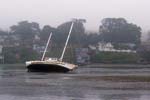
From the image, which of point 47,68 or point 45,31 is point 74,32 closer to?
point 45,31

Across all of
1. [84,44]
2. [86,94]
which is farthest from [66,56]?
[86,94]

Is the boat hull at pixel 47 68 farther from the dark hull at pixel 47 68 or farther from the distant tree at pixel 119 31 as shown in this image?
the distant tree at pixel 119 31

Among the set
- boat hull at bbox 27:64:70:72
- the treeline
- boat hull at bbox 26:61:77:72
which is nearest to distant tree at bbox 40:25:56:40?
the treeline

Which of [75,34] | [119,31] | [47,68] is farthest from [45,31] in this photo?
[47,68]

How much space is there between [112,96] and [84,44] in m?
126

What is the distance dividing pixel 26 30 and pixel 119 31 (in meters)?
A: 26.0

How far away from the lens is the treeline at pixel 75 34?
15550 centimetres

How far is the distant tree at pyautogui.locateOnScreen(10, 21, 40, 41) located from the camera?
16712cm

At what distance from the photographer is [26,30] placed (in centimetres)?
16812

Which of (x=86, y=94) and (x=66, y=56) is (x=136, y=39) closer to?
(x=66, y=56)

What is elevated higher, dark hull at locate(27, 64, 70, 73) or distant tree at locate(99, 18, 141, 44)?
distant tree at locate(99, 18, 141, 44)

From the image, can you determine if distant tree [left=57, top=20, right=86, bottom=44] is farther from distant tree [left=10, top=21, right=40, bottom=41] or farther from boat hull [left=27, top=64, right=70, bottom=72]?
boat hull [left=27, top=64, right=70, bottom=72]

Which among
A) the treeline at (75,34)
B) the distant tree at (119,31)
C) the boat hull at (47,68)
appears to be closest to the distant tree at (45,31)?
the treeline at (75,34)

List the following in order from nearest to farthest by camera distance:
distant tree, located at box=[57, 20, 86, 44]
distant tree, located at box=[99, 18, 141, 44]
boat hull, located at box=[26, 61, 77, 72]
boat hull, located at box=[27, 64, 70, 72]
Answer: boat hull, located at box=[26, 61, 77, 72], boat hull, located at box=[27, 64, 70, 72], distant tree, located at box=[57, 20, 86, 44], distant tree, located at box=[99, 18, 141, 44]
